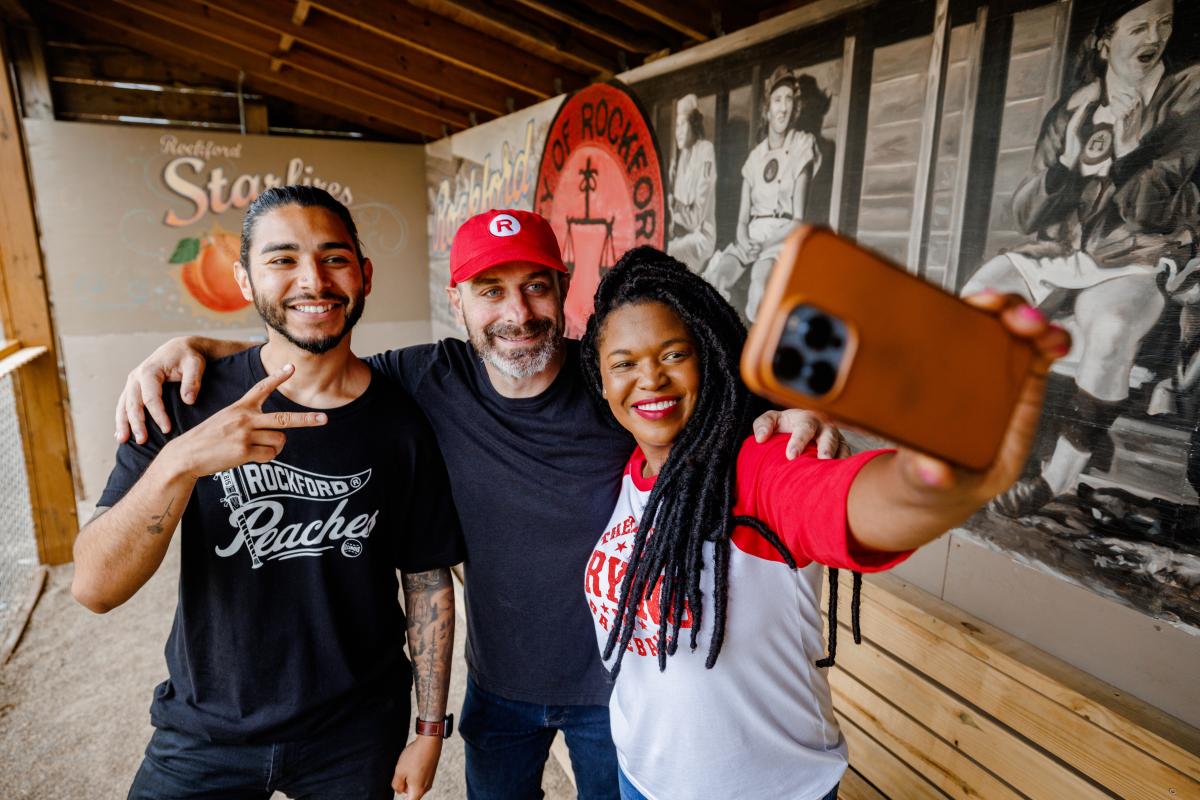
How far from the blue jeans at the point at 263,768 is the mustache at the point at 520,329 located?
0.94 m

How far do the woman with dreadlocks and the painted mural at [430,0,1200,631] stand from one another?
96 centimetres

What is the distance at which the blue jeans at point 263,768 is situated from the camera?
4.46 ft

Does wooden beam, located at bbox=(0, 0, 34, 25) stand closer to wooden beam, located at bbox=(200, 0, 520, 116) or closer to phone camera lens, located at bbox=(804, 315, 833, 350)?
wooden beam, located at bbox=(200, 0, 520, 116)

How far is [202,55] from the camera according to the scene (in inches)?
198

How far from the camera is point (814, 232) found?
1.59 feet

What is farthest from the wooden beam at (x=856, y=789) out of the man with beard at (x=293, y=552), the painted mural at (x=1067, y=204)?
the man with beard at (x=293, y=552)

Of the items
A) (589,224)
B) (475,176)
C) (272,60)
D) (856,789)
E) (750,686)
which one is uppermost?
(272,60)

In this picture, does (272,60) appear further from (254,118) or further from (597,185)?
(597,185)

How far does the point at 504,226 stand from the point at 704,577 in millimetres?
955

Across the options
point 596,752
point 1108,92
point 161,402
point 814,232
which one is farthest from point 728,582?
point 1108,92

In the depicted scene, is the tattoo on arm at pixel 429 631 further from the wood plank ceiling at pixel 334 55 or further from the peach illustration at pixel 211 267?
the peach illustration at pixel 211 267

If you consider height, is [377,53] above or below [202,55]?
below

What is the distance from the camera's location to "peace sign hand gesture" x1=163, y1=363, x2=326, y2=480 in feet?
3.65

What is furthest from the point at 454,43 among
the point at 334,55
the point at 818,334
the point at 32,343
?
the point at 818,334
